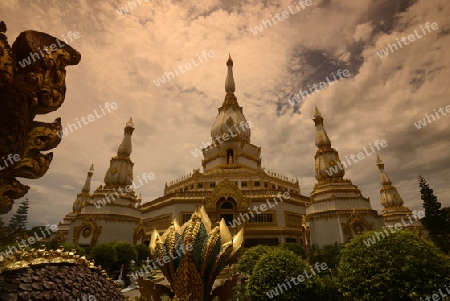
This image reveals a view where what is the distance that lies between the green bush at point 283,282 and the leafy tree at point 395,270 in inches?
39.4

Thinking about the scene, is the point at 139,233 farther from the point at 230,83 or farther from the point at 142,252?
the point at 230,83

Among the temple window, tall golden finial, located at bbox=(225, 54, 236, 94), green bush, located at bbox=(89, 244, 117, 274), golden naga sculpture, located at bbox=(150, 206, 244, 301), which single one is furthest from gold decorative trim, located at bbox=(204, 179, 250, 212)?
tall golden finial, located at bbox=(225, 54, 236, 94)

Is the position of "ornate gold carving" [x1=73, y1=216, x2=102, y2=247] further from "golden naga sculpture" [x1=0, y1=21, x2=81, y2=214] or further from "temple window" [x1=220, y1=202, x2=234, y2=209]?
"golden naga sculpture" [x1=0, y1=21, x2=81, y2=214]

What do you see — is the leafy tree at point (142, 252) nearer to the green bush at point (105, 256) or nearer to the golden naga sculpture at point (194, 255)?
the green bush at point (105, 256)

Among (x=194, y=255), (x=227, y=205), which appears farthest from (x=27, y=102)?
(x=227, y=205)

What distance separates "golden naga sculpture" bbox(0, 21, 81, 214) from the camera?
1.98 m

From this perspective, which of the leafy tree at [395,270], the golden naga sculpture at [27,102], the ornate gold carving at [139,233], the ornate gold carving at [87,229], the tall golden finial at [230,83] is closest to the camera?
the golden naga sculpture at [27,102]

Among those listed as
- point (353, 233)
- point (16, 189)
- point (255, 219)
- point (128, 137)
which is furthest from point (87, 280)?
point (128, 137)

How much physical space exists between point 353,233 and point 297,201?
9.82 meters

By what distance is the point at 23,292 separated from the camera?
1666 mm

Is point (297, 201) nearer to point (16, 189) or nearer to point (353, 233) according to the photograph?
point (353, 233)

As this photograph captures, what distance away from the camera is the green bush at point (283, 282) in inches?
298

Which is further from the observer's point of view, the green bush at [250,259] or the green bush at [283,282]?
the green bush at [250,259]

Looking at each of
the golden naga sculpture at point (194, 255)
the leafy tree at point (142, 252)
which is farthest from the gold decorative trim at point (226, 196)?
the golden naga sculpture at point (194, 255)
